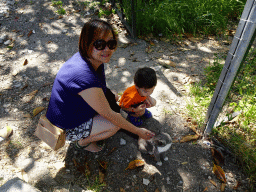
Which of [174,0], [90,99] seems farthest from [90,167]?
[174,0]

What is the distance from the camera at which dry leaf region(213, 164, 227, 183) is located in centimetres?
197

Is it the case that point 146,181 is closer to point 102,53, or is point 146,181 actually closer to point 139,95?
point 139,95

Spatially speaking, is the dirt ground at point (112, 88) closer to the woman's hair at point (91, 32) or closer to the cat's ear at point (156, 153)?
the cat's ear at point (156, 153)

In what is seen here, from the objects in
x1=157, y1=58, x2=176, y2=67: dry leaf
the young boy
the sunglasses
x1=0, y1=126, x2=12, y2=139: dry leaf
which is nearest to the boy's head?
the young boy

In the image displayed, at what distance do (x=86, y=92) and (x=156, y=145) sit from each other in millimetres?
1029

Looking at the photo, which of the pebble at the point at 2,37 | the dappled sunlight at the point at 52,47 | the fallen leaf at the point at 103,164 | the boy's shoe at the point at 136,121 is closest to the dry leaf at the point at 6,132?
the fallen leaf at the point at 103,164

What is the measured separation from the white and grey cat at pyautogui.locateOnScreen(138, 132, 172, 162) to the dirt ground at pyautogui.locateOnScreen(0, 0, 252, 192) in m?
0.09

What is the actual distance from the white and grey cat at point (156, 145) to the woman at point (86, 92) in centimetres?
26

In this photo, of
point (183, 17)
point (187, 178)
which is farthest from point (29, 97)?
point (183, 17)

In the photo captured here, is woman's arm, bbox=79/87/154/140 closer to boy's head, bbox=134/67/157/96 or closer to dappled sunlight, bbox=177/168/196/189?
boy's head, bbox=134/67/157/96

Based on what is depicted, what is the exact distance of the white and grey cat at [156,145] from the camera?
209 centimetres

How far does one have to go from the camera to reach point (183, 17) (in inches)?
161

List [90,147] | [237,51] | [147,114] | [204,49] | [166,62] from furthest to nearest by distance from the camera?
[204,49] < [166,62] < [147,114] < [90,147] < [237,51]

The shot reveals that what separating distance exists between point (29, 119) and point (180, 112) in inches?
82.9
